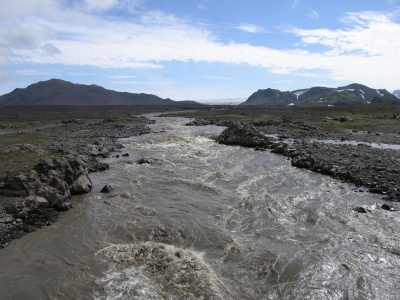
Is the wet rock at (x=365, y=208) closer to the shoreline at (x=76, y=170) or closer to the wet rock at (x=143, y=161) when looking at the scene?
the shoreline at (x=76, y=170)

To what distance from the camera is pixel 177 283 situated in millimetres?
13562

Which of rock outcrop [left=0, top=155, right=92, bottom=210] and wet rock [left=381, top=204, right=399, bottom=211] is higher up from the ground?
rock outcrop [left=0, top=155, right=92, bottom=210]

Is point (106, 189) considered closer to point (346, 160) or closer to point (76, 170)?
point (76, 170)

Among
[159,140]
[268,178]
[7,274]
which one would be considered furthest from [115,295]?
[159,140]

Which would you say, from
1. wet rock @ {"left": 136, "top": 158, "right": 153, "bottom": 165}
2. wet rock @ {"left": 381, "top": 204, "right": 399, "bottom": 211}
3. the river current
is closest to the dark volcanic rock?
wet rock @ {"left": 136, "top": 158, "right": 153, "bottom": 165}

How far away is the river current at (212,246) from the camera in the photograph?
13.4 metres

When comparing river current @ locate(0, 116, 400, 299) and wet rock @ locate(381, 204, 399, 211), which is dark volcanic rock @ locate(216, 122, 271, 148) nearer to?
river current @ locate(0, 116, 400, 299)

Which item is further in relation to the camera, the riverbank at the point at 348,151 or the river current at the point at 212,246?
the riverbank at the point at 348,151

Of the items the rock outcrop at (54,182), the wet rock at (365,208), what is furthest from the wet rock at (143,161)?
the wet rock at (365,208)

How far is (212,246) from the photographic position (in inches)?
667

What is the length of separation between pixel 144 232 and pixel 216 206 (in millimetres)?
6174

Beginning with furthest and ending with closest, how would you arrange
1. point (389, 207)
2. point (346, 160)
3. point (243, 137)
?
point (243, 137), point (346, 160), point (389, 207)

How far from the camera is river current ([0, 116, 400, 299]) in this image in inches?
528

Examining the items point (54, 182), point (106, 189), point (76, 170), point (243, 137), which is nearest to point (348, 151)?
point (243, 137)
